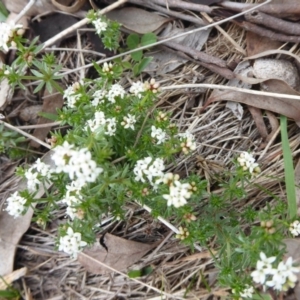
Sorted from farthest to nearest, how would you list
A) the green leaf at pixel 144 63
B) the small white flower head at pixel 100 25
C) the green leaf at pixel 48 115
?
the green leaf at pixel 144 63
the green leaf at pixel 48 115
the small white flower head at pixel 100 25

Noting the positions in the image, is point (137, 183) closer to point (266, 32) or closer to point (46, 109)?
point (46, 109)

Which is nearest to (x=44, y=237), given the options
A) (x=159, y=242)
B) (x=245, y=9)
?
(x=159, y=242)

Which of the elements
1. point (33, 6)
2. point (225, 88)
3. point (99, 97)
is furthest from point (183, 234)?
point (33, 6)

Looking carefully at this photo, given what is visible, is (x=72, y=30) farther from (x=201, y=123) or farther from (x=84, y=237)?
(x=84, y=237)

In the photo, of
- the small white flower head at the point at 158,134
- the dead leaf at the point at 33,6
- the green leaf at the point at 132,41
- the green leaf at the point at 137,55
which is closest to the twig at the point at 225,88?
the green leaf at the point at 137,55

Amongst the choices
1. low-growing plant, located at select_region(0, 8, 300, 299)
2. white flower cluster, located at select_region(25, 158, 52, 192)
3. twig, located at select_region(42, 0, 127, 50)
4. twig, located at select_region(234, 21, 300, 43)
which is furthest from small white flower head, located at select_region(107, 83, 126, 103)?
twig, located at select_region(234, 21, 300, 43)

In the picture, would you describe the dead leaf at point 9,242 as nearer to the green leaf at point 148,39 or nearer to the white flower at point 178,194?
the green leaf at point 148,39

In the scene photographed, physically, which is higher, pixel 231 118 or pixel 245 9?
pixel 245 9

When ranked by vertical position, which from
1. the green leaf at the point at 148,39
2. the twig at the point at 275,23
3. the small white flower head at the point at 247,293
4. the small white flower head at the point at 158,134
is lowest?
the small white flower head at the point at 247,293
